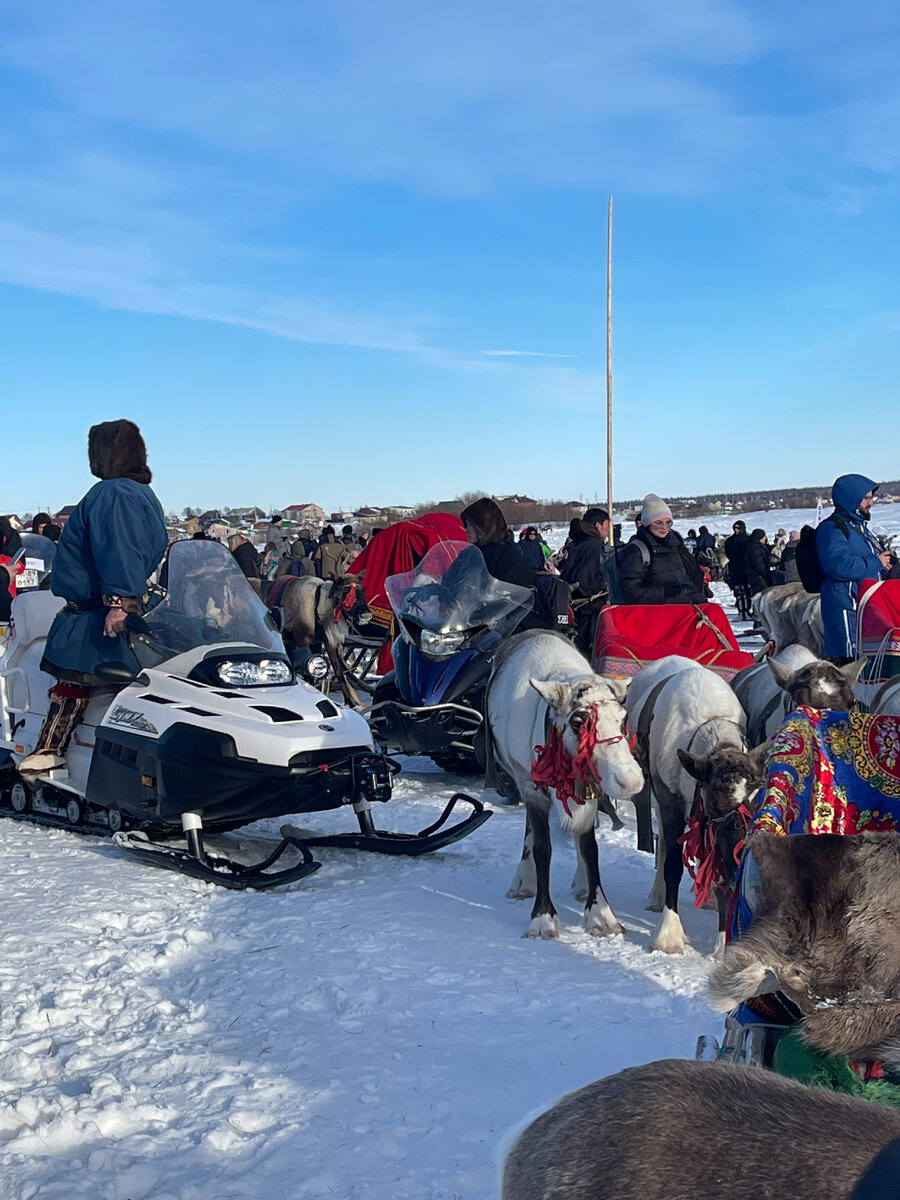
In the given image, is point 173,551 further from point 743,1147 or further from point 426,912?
point 743,1147

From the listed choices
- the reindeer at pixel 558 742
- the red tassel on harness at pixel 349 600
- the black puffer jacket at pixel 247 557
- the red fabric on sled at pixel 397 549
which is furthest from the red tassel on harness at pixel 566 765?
the black puffer jacket at pixel 247 557

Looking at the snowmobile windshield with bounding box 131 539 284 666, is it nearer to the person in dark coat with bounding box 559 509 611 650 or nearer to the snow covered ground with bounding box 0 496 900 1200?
the snow covered ground with bounding box 0 496 900 1200

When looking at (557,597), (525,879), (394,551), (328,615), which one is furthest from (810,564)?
(328,615)

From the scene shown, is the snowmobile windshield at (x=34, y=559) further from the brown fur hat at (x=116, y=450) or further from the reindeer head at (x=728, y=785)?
the reindeer head at (x=728, y=785)

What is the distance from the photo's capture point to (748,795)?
438cm

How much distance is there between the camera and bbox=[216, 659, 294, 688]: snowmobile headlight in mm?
5910

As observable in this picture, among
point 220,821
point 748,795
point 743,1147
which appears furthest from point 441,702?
point 743,1147

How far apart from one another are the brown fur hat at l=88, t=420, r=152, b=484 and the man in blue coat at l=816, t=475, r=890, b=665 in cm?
434

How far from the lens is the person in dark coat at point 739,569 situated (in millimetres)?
22703

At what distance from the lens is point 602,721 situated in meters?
4.79

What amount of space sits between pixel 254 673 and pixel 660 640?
8.34 ft

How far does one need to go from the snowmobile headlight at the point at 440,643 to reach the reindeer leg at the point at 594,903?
2849mm

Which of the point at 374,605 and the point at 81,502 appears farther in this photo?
the point at 374,605

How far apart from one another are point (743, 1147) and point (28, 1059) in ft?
9.29
